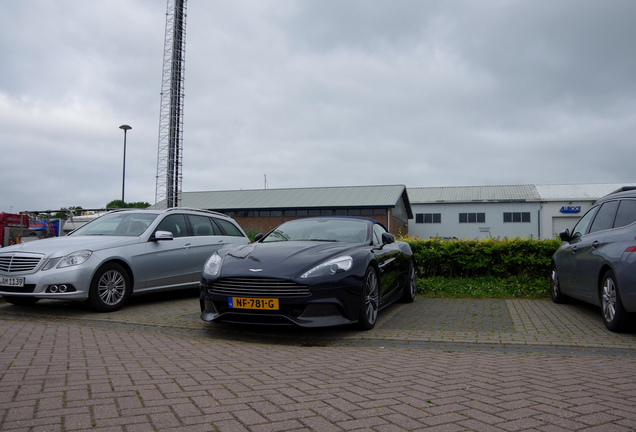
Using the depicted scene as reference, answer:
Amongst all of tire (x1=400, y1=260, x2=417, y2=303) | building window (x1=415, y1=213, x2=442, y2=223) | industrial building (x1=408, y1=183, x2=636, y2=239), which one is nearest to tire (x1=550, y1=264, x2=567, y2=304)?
tire (x1=400, y1=260, x2=417, y2=303)

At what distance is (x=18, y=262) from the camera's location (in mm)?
6516

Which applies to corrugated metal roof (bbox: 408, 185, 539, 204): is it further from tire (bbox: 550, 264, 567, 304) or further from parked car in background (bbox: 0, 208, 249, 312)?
parked car in background (bbox: 0, 208, 249, 312)

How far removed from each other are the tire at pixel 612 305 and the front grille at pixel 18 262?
7132mm

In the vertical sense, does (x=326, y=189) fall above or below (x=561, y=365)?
above

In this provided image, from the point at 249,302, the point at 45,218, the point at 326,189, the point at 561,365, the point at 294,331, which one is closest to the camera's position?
the point at 561,365

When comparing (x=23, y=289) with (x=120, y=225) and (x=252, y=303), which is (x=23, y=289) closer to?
(x=120, y=225)

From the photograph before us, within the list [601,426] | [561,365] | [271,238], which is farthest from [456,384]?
[271,238]

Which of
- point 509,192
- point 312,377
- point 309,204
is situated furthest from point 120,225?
point 509,192

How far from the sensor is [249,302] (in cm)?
510

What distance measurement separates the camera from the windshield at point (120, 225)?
25.4 ft

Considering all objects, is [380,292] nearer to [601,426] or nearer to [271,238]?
[271,238]

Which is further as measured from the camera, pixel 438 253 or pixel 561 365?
pixel 438 253

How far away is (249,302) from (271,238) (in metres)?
1.98

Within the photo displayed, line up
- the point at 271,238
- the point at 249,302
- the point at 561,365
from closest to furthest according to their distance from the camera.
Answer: the point at 561,365 < the point at 249,302 < the point at 271,238
